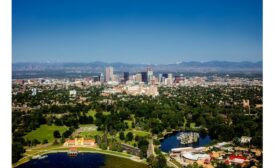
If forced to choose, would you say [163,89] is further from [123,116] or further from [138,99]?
[123,116]

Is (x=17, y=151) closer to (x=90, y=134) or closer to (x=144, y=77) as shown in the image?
(x=90, y=134)

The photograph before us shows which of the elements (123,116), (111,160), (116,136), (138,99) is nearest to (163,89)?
(138,99)

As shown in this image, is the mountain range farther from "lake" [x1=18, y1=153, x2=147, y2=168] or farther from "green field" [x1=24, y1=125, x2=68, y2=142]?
"lake" [x1=18, y1=153, x2=147, y2=168]

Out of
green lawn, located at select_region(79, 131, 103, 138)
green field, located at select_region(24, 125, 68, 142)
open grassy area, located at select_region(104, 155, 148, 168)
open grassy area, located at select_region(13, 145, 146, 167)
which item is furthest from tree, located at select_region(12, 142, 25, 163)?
open grassy area, located at select_region(104, 155, 148, 168)

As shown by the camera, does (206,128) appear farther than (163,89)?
No

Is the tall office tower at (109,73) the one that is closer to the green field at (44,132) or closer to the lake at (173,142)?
the green field at (44,132)

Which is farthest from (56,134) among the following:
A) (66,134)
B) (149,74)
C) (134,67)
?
(149,74)
